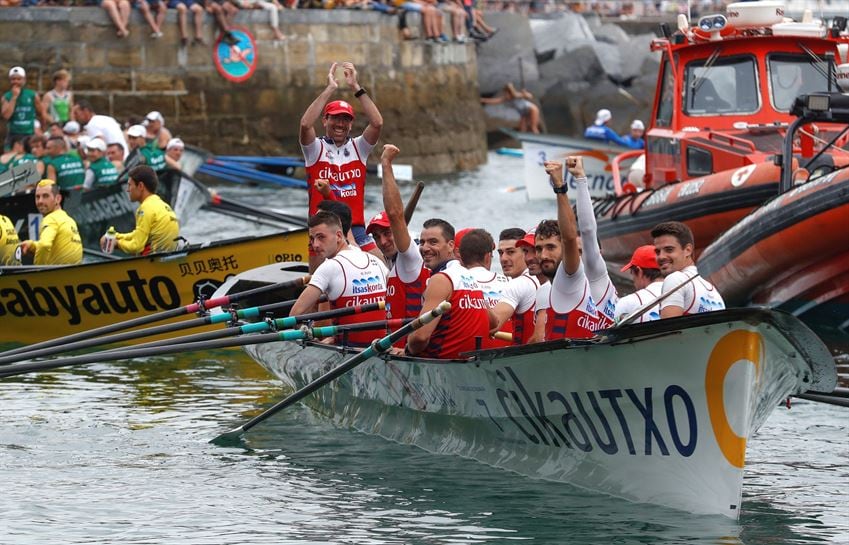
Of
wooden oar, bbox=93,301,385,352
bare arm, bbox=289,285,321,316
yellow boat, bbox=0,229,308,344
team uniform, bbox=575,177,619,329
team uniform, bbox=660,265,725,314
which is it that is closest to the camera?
team uniform, bbox=660,265,725,314

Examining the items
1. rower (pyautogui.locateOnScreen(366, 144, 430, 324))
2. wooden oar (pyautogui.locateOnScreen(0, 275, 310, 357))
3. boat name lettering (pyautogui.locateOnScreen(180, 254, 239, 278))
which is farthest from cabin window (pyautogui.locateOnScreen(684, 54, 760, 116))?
rower (pyautogui.locateOnScreen(366, 144, 430, 324))

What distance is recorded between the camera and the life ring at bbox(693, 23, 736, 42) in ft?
59.8

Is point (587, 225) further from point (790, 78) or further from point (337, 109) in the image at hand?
point (790, 78)

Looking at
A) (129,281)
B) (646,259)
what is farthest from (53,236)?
(646,259)

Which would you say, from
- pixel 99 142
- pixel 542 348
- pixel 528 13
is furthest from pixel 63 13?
pixel 528 13

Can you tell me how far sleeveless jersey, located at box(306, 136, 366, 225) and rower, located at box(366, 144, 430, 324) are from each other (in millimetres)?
2760

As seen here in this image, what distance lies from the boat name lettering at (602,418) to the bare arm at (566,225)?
75 cm

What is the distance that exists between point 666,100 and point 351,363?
10.0m

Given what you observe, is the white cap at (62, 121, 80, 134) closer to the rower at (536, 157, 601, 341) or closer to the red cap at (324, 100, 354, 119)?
the red cap at (324, 100, 354, 119)

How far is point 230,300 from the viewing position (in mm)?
12500

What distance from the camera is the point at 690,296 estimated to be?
31.2 ft

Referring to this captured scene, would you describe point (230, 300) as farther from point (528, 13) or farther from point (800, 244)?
point (528, 13)

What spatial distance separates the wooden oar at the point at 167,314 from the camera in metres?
11.7

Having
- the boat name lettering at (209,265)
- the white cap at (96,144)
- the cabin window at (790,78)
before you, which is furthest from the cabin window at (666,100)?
the white cap at (96,144)
